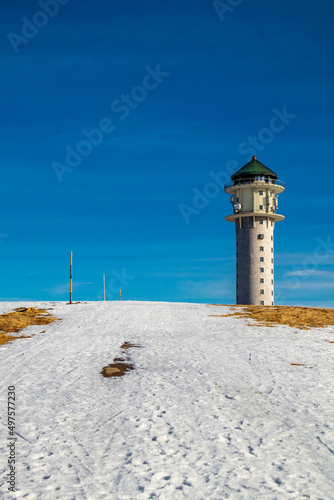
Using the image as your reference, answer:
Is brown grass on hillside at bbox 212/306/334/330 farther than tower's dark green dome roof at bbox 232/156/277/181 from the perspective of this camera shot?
No

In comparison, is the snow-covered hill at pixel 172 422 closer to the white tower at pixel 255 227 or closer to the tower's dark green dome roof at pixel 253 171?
the white tower at pixel 255 227

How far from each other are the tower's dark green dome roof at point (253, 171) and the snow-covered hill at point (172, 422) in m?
53.7

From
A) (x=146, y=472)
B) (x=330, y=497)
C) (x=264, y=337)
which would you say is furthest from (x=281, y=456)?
(x=264, y=337)

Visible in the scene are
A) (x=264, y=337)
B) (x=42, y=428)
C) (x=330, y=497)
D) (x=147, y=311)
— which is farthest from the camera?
(x=147, y=311)

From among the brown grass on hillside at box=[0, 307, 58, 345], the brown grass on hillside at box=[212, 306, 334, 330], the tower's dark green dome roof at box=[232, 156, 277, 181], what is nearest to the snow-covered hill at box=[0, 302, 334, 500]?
the brown grass on hillside at box=[0, 307, 58, 345]

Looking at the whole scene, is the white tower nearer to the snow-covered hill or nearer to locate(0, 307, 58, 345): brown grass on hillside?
locate(0, 307, 58, 345): brown grass on hillside

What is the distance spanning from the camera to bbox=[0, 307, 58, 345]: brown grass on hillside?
2041 cm

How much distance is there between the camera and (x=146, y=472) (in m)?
6.43

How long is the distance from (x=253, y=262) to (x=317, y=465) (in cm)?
5946

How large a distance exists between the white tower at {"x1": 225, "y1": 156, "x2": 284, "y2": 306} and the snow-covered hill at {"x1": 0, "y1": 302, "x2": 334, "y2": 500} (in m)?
48.3

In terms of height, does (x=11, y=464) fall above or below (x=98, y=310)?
below

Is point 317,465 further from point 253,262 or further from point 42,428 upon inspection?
point 253,262

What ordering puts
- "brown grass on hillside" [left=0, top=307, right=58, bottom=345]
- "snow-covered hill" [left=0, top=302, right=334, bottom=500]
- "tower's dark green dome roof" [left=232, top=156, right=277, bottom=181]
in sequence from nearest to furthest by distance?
"snow-covered hill" [left=0, top=302, right=334, bottom=500], "brown grass on hillside" [left=0, top=307, right=58, bottom=345], "tower's dark green dome roof" [left=232, top=156, right=277, bottom=181]

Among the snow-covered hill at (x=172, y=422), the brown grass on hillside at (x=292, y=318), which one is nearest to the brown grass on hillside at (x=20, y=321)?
the snow-covered hill at (x=172, y=422)
